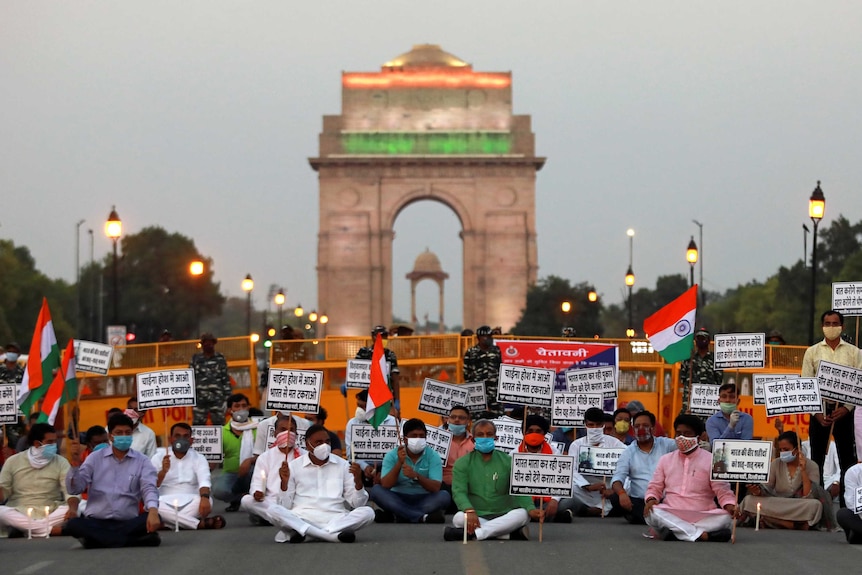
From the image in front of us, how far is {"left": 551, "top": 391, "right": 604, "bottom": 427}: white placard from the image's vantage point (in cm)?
1958

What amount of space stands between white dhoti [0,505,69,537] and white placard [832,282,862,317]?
8968 millimetres

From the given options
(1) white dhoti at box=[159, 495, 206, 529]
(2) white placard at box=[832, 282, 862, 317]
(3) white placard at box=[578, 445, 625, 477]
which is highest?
(2) white placard at box=[832, 282, 862, 317]

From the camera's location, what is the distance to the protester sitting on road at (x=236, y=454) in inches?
750

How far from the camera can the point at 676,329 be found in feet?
62.5

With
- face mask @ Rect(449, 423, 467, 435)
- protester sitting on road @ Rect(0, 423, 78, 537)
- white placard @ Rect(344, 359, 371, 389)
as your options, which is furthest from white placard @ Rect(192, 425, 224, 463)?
white placard @ Rect(344, 359, 371, 389)

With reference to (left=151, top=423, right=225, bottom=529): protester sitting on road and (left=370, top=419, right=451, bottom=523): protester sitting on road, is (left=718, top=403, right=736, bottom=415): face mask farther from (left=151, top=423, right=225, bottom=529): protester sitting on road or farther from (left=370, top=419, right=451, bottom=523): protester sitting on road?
(left=151, top=423, right=225, bottom=529): protester sitting on road

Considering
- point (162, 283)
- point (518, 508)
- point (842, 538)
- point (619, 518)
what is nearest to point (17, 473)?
point (518, 508)

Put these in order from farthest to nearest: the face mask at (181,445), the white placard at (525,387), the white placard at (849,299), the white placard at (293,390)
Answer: the white placard at (849,299)
the white placard at (525,387)
the white placard at (293,390)
the face mask at (181,445)

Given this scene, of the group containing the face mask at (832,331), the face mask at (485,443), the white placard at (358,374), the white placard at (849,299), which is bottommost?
the face mask at (485,443)

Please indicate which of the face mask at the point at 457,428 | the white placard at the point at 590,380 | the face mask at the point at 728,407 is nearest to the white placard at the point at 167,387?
the face mask at the point at 457,428

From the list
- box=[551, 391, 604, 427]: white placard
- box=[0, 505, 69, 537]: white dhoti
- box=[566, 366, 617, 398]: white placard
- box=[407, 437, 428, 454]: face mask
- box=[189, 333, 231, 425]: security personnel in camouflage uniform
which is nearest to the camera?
box=[0, 505, 69, 537]: white dhoti

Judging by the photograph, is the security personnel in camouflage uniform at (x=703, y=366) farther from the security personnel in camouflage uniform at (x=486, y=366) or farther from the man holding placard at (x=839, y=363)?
→ the man holding placard at (x=839, y=363)

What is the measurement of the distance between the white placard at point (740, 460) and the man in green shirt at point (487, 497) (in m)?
1.59

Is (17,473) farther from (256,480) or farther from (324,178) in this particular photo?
(324,178)
